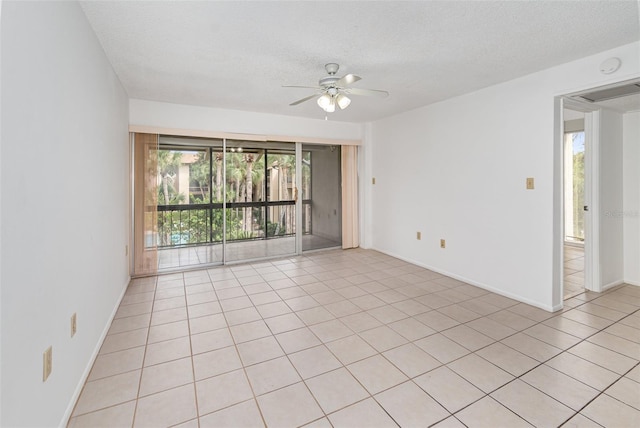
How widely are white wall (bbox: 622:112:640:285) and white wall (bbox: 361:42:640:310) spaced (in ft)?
5.45

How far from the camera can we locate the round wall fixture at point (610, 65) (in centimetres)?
257

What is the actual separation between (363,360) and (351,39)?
8.32 feet

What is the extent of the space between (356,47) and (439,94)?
183 centimetres

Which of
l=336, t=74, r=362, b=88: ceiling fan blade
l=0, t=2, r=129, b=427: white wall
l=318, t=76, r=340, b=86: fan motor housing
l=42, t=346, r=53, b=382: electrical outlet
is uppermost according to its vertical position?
l=318, t=76, r=340, b=86: fan motor housing

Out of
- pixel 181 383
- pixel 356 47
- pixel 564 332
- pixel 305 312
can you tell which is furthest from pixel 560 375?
pixel 356 47

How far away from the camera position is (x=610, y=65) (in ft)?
8.53

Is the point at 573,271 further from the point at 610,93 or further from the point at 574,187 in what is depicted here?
the point at 610,93

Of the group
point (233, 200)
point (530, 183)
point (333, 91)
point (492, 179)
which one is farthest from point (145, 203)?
point (530, 183)

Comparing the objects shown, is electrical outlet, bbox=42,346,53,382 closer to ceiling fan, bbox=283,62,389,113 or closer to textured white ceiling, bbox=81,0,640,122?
textured white ceiling, bbox=81,0,640,122

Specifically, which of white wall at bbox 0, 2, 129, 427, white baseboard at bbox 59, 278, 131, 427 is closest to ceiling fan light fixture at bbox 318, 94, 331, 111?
white wall at bbox 0, 2, 129, 427

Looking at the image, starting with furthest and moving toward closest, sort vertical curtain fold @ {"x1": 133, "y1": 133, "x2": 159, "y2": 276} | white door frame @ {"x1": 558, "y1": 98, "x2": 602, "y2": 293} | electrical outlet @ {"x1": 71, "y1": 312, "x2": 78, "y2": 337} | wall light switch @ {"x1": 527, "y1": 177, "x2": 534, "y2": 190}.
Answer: vertical curtain fold @ {"x1": 133, "y1": 133, "x2": 159, "y2": 276}
white door frame @ {"x1": 558, "y1": 98, "x2": 602, "y2": 293}
wall light switch @ {"x1": 527, "y1": 177, "x2": 534, "y2": 190}
electrical outlet @ {"x1": 71, "y1": 312, "x2": 78, "y2": 337}

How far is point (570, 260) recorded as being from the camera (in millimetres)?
5051

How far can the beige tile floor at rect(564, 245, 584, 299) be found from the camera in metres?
3.72

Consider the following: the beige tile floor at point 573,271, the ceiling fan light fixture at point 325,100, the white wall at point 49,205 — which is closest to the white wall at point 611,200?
the beige tile floor at point 573,271
